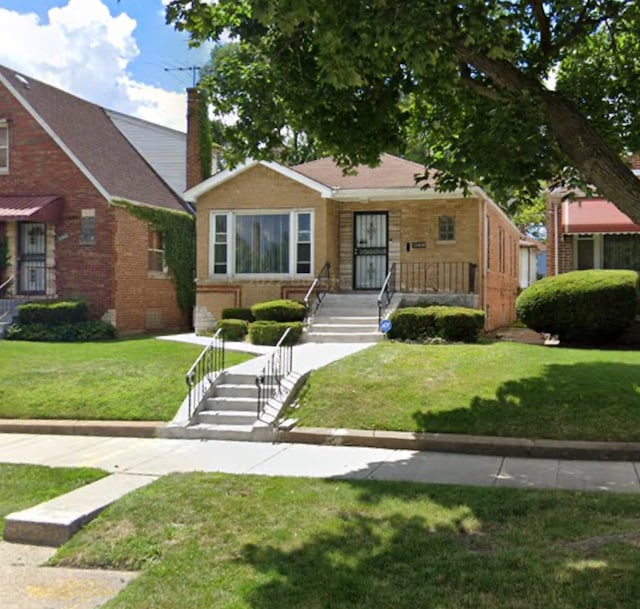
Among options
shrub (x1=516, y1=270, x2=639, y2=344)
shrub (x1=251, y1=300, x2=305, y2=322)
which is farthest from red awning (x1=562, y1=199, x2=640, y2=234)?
shrub (x1=251, y1=300, x2=305, y2=322)

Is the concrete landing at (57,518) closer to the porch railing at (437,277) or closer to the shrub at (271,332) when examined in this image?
the shrub at (271,332)

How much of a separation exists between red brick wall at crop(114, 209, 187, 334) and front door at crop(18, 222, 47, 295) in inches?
98.4

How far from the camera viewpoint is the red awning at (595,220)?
58.1 ft

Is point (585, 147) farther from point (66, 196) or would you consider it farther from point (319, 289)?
point (66, 196)

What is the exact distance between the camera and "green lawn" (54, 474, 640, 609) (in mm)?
4176

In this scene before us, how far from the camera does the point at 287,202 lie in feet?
65.8

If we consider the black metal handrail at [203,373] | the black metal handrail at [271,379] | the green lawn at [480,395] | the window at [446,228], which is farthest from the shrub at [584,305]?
the black metal handrail at [203,373]

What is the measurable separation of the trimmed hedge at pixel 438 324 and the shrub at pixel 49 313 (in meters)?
9.82

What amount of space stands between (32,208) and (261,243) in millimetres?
7010

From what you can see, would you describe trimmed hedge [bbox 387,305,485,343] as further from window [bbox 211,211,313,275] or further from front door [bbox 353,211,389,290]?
window [bbox 211,211,313,275]

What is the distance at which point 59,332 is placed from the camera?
19594 mm

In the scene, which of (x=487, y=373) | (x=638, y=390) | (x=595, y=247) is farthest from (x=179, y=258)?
(x=638, y=390)

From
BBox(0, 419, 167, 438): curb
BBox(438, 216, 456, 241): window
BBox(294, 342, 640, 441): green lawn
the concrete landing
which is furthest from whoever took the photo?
BBox(438, 216, 456, 241): window

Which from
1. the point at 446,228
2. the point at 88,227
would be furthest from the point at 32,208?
Result: the point at 446,228
